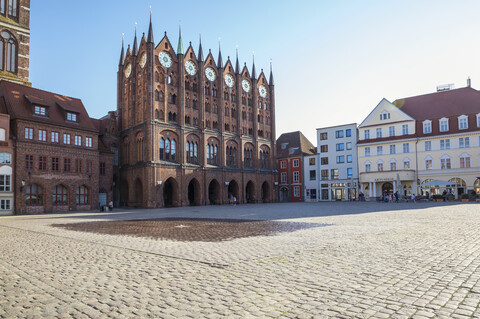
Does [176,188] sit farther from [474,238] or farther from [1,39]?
[474,238]

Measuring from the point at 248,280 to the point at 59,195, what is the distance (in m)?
40.3

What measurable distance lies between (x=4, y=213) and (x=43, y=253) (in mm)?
31115

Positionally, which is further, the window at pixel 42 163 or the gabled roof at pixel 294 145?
the gabled roof at pixel 294 145

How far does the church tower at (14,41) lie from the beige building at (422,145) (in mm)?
54587

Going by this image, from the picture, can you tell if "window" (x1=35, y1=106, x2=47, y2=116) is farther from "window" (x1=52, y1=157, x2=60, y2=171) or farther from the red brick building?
the red brick building

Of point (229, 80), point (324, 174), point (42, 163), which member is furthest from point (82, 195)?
point (324, 174)

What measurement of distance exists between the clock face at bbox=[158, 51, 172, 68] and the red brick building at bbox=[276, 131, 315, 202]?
31.6m

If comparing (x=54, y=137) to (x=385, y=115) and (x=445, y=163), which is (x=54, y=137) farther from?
(x=445, y=163)

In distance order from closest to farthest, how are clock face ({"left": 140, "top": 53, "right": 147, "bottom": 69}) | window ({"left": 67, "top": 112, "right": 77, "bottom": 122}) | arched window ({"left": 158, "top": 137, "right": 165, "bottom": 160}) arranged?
window ({"left": 67, "top": 112, "right": 77, "bottom": 122}), arched window ({"left": 158, "top": 137, "right": 165, "bottom": 160}), clock face ({"left": 140, "top": 53, "right": 147, "bottom": 69})

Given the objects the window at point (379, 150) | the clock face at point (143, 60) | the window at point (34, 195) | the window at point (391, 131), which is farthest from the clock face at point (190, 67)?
the window at point (391, 131)

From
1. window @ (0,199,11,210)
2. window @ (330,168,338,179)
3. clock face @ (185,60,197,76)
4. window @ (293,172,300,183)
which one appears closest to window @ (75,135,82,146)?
window @ (0,199,11,210)

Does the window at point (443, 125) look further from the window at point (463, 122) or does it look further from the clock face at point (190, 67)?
the clock face at point (190, 67)

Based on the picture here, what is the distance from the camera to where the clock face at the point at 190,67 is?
183 ft

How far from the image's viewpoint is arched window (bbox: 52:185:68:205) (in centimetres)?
4019
